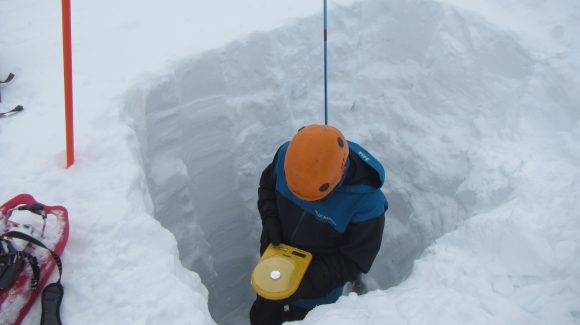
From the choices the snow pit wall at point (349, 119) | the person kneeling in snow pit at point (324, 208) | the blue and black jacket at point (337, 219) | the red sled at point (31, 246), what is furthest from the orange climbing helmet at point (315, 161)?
the snow pit wall at point (349, 119)

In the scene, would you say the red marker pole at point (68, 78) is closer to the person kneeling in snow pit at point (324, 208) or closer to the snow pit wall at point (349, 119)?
the snow pit wall at point (349, 119)

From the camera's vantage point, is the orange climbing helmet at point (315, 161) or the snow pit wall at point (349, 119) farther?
the snow pit wall at point (349, 119)

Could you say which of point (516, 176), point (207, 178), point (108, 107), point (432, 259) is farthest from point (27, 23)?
point (516, 176)

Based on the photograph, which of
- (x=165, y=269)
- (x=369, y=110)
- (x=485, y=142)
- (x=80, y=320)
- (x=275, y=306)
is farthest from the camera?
(x=369, y=110)

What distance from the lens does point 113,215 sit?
2.68m

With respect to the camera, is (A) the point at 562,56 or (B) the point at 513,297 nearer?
(B) the point at 513,297

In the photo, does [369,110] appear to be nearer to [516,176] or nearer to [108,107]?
[516,176]

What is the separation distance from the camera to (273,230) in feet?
10.9

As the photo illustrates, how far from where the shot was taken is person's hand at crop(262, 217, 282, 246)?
10.9 ft

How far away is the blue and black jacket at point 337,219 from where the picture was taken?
2.99 meters

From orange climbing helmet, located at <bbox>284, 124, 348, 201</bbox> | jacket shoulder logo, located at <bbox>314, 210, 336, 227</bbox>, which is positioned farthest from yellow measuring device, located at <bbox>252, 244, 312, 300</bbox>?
orange climbing helmet, located at <bbox>284, 124, 348, 201</bbox>

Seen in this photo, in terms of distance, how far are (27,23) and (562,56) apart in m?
4.87

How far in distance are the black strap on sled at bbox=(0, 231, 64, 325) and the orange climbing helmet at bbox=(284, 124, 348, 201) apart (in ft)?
4.31

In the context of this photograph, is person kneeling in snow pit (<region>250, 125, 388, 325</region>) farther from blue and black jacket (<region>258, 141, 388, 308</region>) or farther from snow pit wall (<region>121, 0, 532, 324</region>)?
snow pit wall (<region>121, 0, 532, 324</region>)
